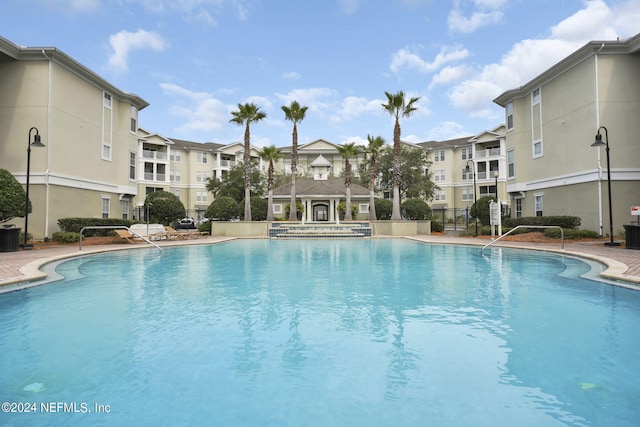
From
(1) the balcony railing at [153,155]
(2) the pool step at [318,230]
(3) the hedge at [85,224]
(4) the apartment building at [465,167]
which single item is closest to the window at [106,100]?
(3) the hedge at [85,224]

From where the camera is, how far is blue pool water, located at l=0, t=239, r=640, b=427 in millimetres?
3510

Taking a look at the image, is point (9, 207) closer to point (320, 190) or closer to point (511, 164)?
point (320, 190)

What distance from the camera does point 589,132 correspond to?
22500 millimetres

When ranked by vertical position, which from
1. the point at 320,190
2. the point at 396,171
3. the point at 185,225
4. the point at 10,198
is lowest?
the point at 185,225

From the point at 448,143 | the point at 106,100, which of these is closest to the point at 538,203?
the point at 448,143

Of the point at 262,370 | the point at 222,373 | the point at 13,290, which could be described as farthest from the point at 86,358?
the point at 13,290

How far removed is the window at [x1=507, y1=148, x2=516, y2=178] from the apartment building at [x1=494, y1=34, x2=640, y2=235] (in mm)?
2376

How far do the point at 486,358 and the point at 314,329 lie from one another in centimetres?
259

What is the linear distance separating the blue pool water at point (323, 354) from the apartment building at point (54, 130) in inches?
661

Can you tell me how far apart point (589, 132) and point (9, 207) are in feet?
107

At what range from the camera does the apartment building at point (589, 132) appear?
21.6m

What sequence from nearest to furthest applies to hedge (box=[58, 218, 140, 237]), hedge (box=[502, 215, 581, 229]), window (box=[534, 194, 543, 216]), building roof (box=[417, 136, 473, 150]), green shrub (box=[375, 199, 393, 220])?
hedge (box=[58, 218, 140, 237])
hedge (box=[502, 215, 581, 229])
window (box=[534, 194, 543, 216])
green shrub (box=[375, 199, 393, 220])
building roof (box=[417, 136, 473, 150])

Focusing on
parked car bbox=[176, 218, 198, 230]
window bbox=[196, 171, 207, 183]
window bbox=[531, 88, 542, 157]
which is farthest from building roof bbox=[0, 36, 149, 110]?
window bbox=[196, 171, 207, 183]

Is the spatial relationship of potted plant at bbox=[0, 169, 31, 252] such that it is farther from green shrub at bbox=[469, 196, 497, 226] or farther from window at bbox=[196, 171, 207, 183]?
window at bbox=[196, 171, 207, 183]
